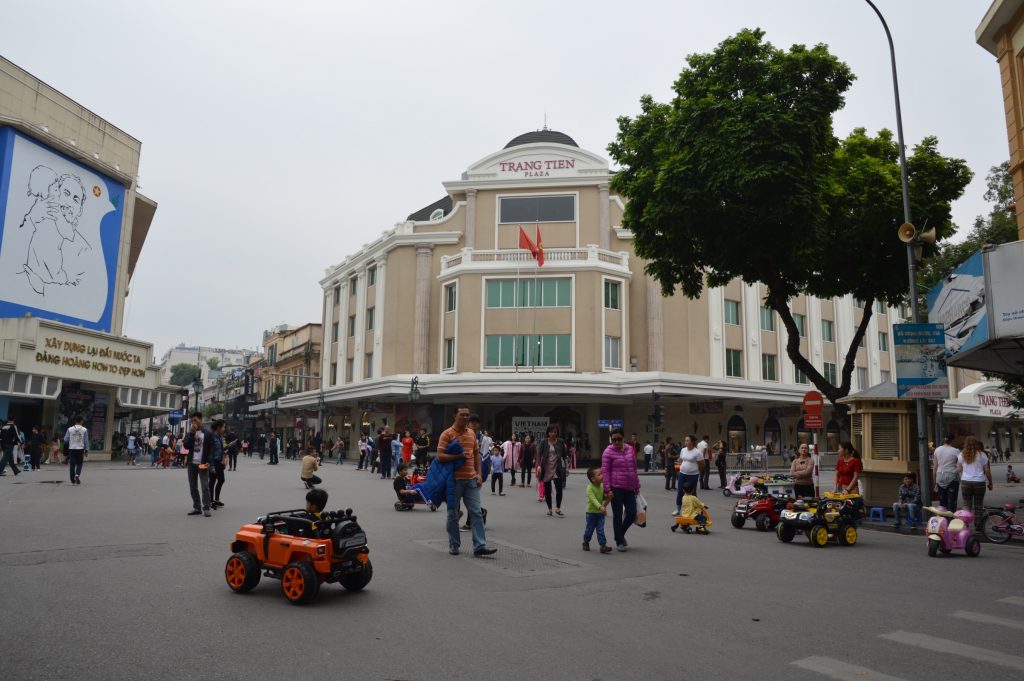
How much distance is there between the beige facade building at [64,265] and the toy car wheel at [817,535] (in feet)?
98.4

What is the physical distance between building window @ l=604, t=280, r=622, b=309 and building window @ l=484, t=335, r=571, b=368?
123 inches

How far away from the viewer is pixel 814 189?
17672 mm

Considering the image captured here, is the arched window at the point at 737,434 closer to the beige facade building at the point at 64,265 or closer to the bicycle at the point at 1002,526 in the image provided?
the bicycle at the point at 1002,526

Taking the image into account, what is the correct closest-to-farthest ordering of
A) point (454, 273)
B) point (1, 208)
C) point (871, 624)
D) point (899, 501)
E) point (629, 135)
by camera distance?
point (871, 624) < point (899, 501) < point (629, 135) < point (1, 208) < point (454, 273)

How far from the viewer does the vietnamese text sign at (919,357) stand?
523 inches

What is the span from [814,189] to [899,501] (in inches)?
302

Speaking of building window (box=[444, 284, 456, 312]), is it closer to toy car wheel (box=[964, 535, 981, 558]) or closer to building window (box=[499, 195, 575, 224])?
building window (box=[499, 195, 575, 224])

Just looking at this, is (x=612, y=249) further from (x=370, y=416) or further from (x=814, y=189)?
(x=814, y=189)

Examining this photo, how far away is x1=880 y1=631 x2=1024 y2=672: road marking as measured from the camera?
17.0 feet

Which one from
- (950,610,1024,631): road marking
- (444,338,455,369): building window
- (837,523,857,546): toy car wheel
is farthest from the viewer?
(444,338,455,369): building window

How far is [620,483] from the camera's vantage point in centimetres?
1030

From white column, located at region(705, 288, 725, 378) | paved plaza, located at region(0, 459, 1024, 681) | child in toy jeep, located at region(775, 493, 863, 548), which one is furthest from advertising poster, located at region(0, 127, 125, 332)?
white column, located at region(705, 288, 725, 378)

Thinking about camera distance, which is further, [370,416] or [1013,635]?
[370,416]

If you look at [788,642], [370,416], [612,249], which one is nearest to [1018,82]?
[788,642]
